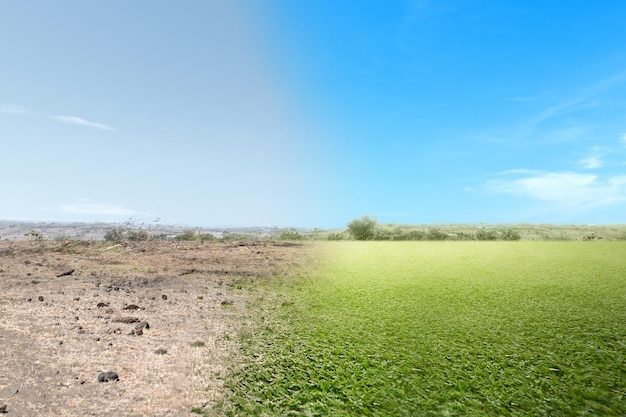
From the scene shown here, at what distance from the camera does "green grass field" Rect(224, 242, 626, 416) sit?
2613 mm

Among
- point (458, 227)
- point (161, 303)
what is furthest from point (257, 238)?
point (458, 227)

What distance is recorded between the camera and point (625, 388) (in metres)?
2.82

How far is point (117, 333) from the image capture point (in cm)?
419

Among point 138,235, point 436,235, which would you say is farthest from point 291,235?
point 436,235

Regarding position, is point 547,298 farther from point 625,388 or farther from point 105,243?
point 105,243

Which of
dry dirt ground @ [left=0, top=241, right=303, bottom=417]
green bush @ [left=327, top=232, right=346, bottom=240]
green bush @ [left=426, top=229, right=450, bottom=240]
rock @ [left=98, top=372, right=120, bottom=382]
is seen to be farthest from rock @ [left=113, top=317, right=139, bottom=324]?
green bush @ [left=426, top=229, right=450, bottom=240]

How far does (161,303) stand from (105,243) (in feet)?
28.1

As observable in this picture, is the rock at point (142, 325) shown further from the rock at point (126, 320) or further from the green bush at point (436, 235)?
the green bush at point (436, 235)

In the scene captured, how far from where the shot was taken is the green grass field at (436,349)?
2613 millimetres

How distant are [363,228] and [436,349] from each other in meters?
20.5

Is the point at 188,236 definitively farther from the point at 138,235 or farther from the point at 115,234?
the point at 115,234

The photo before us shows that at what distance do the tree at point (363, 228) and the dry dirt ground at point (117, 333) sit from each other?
49.3ft

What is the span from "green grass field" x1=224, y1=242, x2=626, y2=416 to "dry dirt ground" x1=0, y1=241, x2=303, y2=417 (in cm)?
41

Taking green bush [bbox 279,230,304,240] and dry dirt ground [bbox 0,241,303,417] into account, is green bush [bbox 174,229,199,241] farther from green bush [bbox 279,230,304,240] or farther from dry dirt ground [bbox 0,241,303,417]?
dry dirt ground [bbox 0,241,303,417]
